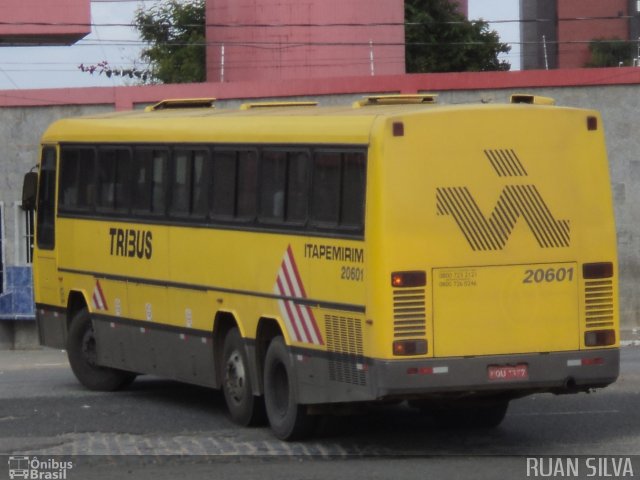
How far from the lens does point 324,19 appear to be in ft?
136

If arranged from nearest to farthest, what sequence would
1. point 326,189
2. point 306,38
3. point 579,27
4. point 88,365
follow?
point 326,189 < point 88,365 < point 306,38 < point 579,27

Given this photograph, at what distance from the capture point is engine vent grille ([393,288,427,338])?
40.1 ft

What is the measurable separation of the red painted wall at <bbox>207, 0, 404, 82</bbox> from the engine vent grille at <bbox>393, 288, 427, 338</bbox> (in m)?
28.5

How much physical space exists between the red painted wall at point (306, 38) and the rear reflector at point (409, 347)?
28563 mm

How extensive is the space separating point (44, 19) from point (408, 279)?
24687mm

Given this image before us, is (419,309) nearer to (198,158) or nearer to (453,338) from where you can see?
(453,338)

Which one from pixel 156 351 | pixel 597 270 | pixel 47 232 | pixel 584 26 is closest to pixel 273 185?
pixel 597 270

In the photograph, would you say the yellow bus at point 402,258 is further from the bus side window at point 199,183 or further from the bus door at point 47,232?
the bus door at point 47,232

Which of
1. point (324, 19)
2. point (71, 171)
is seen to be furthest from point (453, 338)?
point (324, 19)

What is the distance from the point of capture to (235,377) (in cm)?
1495

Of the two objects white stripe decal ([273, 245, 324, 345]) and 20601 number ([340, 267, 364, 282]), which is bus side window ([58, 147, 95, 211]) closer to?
white stripe decal ([273, 245, 324, 345])

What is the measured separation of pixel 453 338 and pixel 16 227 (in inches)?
691

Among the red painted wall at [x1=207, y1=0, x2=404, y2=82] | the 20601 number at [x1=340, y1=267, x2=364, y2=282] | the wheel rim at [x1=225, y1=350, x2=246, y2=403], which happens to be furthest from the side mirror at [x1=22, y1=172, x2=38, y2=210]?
the red painted wall at [x1=207, y1=0, x2=404, y2=82]
